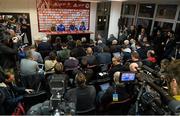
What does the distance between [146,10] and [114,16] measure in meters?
1.50

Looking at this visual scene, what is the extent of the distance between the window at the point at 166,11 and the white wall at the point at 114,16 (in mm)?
1836

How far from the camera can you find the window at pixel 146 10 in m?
7.54

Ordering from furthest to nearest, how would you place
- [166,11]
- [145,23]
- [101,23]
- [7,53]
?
[101,23]
[145,23]
[166,11]
[7,53]

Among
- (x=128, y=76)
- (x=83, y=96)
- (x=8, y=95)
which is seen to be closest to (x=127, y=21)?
(x=128, y=76)

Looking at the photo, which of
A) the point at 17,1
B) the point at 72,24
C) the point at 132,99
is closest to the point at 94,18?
the point at 72,24

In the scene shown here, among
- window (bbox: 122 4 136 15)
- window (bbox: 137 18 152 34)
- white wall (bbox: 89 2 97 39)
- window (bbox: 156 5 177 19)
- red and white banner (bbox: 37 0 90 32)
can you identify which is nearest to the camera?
window (bbox: 156 5 177 19)

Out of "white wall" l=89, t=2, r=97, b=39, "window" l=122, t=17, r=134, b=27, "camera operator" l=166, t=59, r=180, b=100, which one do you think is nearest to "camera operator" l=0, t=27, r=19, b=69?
"camera operator" l=166, t=59, r=180, b=100

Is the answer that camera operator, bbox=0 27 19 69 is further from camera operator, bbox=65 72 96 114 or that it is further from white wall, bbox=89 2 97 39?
white wall, bbox=89 2 97 39

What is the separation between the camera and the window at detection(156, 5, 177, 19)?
6.53 metres

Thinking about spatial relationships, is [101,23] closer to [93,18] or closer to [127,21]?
[93,18]

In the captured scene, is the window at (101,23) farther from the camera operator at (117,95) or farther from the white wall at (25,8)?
the camera operator at (117,95)

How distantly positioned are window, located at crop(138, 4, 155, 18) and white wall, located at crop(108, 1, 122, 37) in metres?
1.04

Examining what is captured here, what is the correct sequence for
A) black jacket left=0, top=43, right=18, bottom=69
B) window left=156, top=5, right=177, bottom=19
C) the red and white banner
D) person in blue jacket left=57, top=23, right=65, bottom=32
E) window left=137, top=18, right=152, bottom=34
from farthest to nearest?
person in blue jacket left=57, top=23, right=65, bottom=32, the red and white banner, window left=137, top=18, right=152, bottom=34, window left=156, top=5, right=177, bottom=19, black jacket left=0, top=43, right=18, bottom=69

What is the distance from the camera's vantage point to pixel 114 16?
820 centimetres
